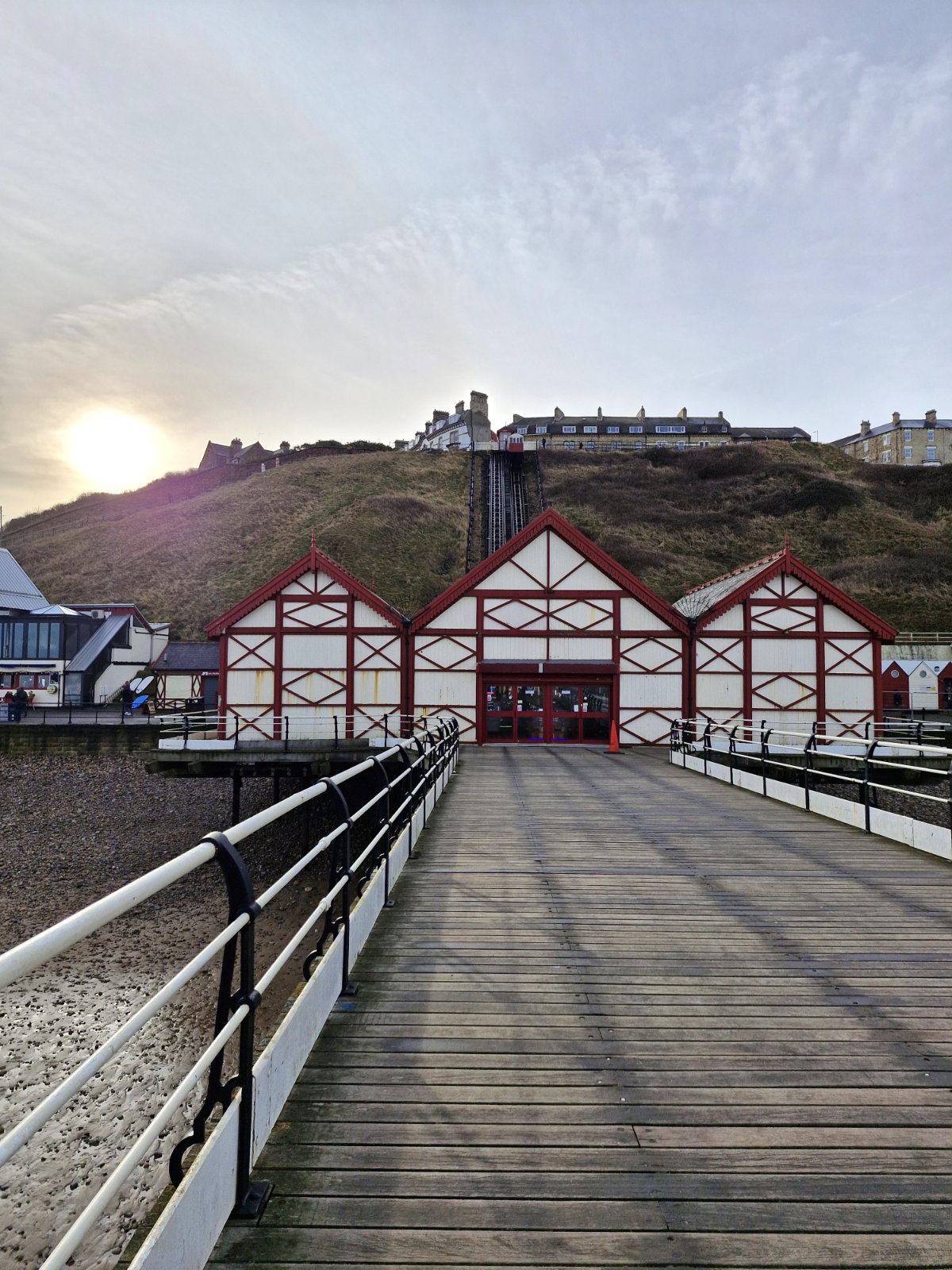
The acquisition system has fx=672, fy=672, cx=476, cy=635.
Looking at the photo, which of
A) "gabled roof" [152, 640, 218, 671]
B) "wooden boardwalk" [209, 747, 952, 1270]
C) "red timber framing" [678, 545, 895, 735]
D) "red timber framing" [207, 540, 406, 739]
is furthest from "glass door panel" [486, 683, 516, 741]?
"gabled roof" [152, 640, 218, 671]

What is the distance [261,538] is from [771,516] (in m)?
51.9

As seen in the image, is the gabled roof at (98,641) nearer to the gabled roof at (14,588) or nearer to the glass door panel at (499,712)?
the gabled roof at (14,588)

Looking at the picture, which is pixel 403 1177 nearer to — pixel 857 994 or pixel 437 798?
pixel 857 994

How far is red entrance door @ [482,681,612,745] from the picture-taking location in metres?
24.7

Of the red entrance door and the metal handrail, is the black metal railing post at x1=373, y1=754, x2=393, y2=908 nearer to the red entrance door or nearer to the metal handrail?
the metal handrail

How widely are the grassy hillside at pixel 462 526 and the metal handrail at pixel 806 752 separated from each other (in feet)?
107

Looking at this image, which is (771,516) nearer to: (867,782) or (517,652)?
(517,652)

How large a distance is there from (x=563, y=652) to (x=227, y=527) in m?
54.5

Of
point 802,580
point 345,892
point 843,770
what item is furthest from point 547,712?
point 345,892

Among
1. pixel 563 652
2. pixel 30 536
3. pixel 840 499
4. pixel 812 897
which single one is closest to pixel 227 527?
pixel 30 536

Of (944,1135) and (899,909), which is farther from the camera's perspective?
(899,909)

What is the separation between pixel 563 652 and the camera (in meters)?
24.7

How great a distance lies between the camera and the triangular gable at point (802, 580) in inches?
942

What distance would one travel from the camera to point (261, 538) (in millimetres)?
66625
